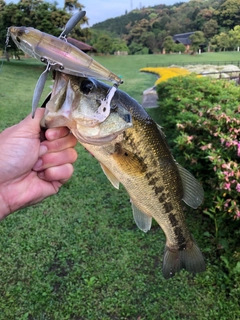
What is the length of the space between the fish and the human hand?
0.43ft

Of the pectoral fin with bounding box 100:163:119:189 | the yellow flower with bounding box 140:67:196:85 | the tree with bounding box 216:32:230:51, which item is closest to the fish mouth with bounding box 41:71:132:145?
the pectoral fin with bounding box 100:163:119:189

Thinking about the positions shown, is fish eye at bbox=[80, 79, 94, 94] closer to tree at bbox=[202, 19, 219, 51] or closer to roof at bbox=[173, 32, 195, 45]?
tree at bbox=[202, 19, 219, 51]

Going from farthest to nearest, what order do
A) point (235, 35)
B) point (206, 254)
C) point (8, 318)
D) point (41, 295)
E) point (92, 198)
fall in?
1. point (235, 35)
2. point (92, 198)
3. point (206, 254)
4. point (41, 295)
5. point (8, 318)

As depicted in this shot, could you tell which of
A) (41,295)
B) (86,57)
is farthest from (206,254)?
(86,57)

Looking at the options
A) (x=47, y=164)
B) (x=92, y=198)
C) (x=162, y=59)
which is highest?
(x=47, y=164)

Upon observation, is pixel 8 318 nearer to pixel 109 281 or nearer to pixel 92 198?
pixel 109 281

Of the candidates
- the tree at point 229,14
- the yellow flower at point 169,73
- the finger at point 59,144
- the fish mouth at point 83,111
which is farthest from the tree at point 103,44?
the fish mouth at point 83,111

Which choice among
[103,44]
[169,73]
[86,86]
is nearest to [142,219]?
[86,86]

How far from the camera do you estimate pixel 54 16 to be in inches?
746

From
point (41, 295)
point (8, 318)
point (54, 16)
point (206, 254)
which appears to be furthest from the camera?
point (54, 16)

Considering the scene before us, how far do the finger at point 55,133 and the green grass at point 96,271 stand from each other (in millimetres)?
1812

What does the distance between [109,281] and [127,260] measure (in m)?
0.35

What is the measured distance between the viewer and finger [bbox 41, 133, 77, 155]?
5.99 ft

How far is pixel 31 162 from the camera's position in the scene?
187 centimetres
